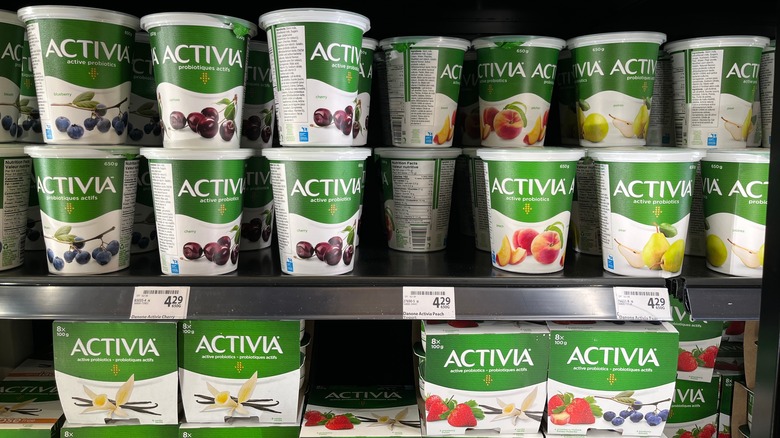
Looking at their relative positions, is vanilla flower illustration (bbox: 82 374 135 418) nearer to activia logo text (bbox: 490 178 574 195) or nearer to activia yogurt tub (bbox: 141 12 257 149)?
activia yogurt tub (bbox: 141 12 257 149)

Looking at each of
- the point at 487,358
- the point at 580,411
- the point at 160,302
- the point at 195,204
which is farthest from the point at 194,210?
the point at 580,411

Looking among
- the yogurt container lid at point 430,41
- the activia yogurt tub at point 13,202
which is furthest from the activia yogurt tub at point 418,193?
the activia yogurt tub at point 13,202

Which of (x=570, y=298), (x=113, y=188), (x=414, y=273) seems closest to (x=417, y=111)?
(x=414, y=273)

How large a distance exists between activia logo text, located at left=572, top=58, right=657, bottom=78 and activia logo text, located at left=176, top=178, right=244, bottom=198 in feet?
2.56

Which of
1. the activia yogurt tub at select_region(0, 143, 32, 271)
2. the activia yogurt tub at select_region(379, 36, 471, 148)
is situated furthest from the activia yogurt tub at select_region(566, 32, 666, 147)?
the activia yogurt tub at select_region(0, 143, 32, 271)

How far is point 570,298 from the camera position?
3.56 ft

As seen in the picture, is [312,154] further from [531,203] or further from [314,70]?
[531,203]

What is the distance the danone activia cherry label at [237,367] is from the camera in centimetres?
121

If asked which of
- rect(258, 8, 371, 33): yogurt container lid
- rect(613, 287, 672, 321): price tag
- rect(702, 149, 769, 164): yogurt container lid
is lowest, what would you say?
rect(613, 287, 672, 321): price tag

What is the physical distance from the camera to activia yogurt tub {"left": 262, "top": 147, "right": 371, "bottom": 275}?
1.13m

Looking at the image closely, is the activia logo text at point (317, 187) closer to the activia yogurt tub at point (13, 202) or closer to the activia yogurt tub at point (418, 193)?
the activia yogurt tub at point (418, 193)

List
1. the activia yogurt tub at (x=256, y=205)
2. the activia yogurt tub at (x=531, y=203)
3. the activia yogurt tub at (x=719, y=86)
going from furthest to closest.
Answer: the activia yogurt tub at (x=256, y=205), the activia yogurt tub at (x=719, y=86), the activia yogurt tub at (x=531, y=203)

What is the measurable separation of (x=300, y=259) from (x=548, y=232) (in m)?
0.48

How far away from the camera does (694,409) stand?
137cm
